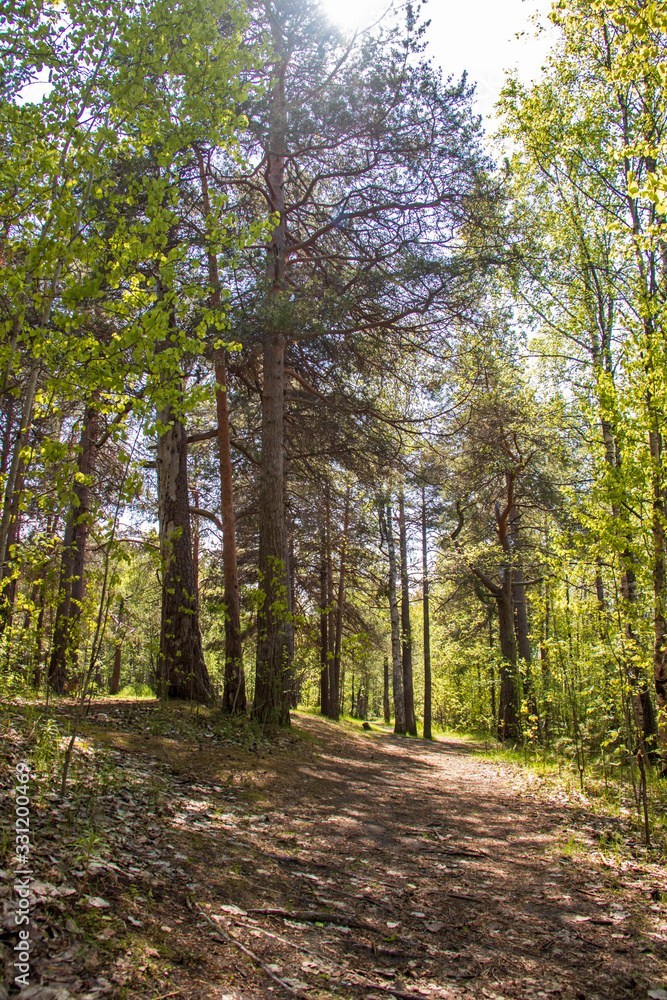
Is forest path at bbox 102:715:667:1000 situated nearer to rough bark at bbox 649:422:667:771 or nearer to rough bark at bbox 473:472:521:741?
rough bark at bbox 649:422:667:771

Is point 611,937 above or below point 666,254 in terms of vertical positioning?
below

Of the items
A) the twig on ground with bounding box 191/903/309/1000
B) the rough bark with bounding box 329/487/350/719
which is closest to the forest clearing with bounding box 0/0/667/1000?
the twig on ground with bounding box 191/903/309/1000

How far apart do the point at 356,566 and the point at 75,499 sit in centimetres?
1499

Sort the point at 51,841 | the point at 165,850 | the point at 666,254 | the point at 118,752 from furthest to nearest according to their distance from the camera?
1. the point at 666,254
2. the point at 118,752
3. the point at 165,850
4. the point at 51,841

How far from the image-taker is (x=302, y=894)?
3236 mm

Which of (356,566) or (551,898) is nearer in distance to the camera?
(551,898)

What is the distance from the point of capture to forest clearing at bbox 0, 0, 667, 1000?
2861mm

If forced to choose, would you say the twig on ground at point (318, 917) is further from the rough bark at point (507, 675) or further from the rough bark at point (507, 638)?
the rough bark at point (507, 675)

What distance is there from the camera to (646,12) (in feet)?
15.9

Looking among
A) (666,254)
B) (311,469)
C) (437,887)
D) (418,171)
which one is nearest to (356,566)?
(311,469)

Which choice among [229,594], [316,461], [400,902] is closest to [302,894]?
[400,902]

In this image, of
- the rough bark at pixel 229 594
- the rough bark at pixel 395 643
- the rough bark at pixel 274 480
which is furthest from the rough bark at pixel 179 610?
the rough bark at pixel 395 643

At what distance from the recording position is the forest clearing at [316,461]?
2861mm

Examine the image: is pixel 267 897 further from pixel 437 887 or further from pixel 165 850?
pixel 437 887
